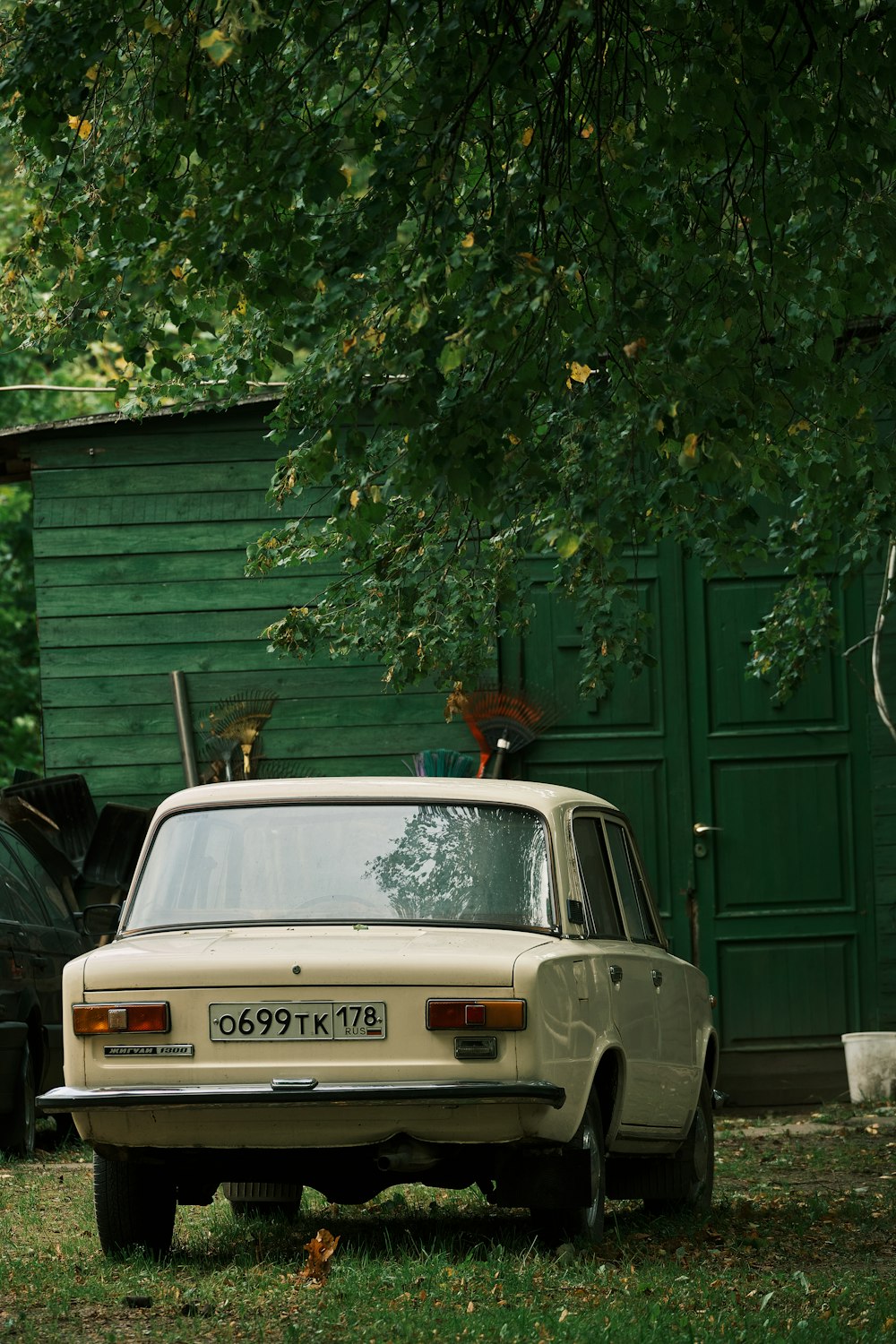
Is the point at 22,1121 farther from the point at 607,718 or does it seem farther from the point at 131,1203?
the point at 607,718

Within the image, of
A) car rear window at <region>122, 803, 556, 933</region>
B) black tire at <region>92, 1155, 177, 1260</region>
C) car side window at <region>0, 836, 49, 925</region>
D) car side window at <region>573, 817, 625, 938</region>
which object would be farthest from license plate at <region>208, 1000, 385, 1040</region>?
car side window at <region>0, 836, 49, 925</region>

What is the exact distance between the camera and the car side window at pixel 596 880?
22.4ft

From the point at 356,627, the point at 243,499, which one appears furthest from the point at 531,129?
the point at 243,499

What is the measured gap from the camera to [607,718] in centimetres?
1334

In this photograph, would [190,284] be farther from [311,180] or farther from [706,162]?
[706,162]

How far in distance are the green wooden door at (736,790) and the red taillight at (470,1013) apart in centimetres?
760

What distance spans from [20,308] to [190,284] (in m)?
2.83

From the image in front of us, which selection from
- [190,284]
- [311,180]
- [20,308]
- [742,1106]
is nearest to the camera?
[311,180]

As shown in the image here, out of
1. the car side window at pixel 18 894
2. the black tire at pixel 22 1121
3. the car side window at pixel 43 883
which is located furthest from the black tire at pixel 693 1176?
the car side window at pixel 43 883

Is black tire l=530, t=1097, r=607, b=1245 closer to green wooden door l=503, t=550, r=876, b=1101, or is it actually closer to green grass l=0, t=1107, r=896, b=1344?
green grass l=0, t=1107, r=896, b=1344

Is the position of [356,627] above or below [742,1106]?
above

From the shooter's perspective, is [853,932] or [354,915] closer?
[354,915]

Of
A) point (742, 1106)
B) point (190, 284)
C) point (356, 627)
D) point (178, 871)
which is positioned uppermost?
point (190, 284)

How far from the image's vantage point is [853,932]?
13.2 metres
